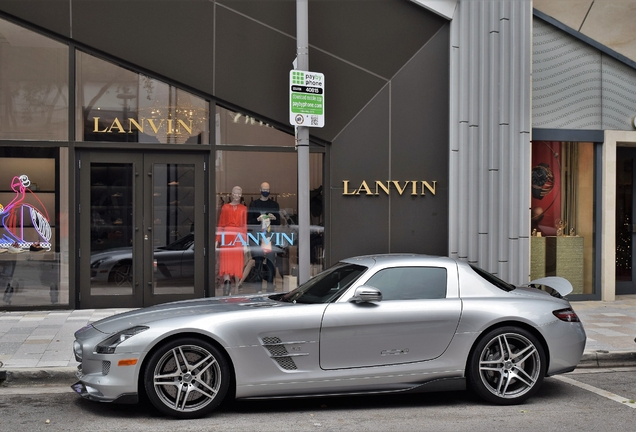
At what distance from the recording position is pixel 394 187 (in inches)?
447

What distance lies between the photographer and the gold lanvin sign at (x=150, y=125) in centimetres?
1069

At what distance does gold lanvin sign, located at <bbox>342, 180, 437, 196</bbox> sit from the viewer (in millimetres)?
11242

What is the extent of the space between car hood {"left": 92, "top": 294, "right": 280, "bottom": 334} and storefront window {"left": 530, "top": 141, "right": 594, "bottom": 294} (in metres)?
7.56

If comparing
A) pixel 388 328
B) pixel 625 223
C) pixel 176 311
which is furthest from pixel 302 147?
pixel 625 223

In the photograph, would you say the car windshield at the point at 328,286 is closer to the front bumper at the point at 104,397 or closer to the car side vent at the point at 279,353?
the car side vent at the point at 279,353

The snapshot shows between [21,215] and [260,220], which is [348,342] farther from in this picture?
[21,215]

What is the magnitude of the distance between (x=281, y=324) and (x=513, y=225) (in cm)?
680

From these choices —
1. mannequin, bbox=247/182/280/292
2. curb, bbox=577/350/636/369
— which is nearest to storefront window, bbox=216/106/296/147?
mannequin, bbox=247/182/280/292

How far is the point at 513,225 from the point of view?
11328 mm

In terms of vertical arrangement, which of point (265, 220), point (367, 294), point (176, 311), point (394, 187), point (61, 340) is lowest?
point (61, 340)

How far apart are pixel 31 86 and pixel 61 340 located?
4.36m

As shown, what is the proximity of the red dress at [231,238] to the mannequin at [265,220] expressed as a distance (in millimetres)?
173

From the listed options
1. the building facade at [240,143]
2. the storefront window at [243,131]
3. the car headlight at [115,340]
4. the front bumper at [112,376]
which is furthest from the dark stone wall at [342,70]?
the front bumper at [112,376]

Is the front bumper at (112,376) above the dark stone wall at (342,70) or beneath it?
A: beneath
